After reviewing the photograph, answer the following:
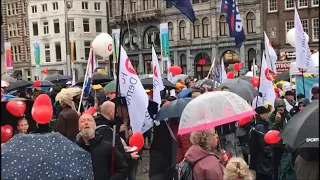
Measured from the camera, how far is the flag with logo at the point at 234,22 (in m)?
9.52

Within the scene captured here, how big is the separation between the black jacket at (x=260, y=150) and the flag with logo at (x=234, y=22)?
2.43 metres

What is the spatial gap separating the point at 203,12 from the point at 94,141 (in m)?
41.8

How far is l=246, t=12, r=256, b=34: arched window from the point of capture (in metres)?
42.8

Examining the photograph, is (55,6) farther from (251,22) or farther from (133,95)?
(133,95)

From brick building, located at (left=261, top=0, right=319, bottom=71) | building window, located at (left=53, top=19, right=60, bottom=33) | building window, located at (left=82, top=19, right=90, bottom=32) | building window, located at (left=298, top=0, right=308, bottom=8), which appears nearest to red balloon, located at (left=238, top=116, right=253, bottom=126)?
brick building, located at (left=261, top=0, right=319, bottom=71)

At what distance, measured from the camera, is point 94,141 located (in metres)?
4.80

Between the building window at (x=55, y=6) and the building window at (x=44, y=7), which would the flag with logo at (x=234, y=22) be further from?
the building window at (x=44, y=7)

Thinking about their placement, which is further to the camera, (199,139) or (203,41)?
(203,41)

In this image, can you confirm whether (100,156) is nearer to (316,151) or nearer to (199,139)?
(199,139)

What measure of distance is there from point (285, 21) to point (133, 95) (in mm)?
36519

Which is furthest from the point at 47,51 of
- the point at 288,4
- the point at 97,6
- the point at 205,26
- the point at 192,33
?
the point at 288,4

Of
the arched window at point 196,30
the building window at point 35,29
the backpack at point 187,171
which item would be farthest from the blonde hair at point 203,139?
the building window at point 35,29

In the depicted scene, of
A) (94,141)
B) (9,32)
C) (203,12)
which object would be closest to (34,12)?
(9,32)

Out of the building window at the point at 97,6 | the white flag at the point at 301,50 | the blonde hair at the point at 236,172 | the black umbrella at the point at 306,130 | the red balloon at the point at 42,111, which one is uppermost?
the building window at the point at 97,6
